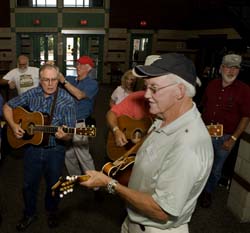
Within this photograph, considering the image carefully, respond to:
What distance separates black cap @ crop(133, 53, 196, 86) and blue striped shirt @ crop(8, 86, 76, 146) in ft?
5.04

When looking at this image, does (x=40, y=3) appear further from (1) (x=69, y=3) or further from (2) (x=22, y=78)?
(2) (x=22, y=78)

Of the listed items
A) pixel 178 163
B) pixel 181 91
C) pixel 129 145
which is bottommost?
pixel 129 145

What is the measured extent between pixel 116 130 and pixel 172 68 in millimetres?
1683

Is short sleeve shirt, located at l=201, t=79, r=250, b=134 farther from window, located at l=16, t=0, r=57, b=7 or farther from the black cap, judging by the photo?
window, located at l=16, t=0, r=57, b=7

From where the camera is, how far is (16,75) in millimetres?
5227

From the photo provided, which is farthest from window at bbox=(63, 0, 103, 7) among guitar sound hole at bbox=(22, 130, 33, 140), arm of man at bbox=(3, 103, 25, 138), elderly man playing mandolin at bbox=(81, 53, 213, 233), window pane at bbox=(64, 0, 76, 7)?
elderly man playing mandolin at bbox=(81, 53, 213, 233)

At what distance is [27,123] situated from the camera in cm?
295

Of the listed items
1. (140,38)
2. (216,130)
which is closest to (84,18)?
(140,38)

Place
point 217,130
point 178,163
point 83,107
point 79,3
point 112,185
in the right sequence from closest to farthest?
point 178,163
point 112,185
point 217,130
point 83,107
point 79,3

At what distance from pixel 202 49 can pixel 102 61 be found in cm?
675

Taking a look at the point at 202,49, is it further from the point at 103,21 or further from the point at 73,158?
the point at 103,21

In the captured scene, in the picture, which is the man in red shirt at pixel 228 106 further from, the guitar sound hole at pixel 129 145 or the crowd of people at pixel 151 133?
the guitar sound hole at pixel 129 145

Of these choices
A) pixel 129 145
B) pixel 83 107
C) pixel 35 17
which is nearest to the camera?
pixel 129 145

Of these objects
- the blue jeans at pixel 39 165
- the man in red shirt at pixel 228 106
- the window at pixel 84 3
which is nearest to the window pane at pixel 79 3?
the window at pixel 84 3
